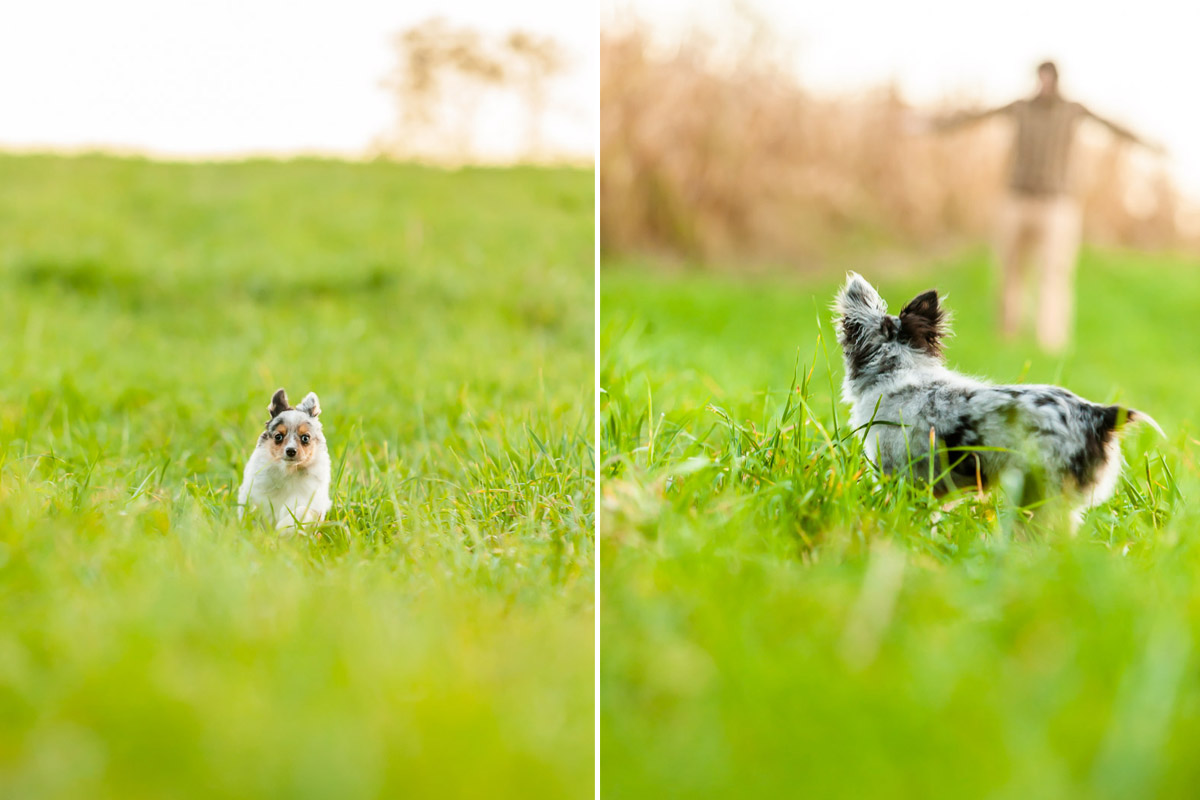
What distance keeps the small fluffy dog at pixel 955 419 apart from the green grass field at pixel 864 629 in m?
0.10

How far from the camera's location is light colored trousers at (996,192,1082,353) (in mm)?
9203

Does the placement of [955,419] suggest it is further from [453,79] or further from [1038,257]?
[453,79]

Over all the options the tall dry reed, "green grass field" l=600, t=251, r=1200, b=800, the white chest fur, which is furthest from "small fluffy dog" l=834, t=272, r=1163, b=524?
the tall dry reed

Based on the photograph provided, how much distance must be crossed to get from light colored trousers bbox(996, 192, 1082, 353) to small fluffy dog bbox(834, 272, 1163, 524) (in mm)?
6553

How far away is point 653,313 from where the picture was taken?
8.68 m

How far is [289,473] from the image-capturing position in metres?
3.38

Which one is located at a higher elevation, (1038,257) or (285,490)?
(1038,257)

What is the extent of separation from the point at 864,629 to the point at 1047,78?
321 inches

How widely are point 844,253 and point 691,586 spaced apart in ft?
36.1

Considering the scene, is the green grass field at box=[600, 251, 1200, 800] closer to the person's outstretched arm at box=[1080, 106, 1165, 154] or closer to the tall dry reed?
the person's outstretched arm at box=[1080, 106, 1165, 154]

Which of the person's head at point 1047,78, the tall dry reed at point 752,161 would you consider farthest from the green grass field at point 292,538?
the tall dry reed at point 752,161

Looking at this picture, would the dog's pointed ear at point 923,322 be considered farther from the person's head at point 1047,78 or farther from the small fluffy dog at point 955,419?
the person's head at point 1047,78

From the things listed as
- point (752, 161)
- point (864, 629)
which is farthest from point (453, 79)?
point (864, 629)

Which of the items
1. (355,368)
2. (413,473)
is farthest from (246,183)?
(413,473)
